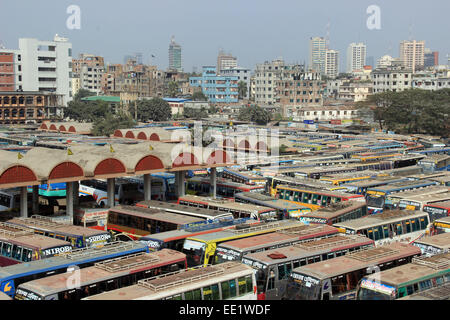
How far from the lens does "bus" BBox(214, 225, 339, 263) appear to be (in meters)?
13.9

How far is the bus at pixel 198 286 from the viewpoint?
10.4 meters

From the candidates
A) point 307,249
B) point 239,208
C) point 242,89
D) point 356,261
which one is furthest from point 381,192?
point 242,89

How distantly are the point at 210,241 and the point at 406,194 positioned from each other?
10.9m

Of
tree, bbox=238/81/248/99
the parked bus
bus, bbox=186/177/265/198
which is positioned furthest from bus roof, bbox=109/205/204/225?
tree, bbox=238/81/248/99

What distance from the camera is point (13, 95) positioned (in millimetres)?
57188

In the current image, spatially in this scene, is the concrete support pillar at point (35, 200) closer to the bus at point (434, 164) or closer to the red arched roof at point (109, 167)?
the red arched roof at point (109, 167)

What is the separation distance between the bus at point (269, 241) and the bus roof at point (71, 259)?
2.22m

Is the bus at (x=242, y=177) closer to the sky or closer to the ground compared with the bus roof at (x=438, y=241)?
closer to the sky

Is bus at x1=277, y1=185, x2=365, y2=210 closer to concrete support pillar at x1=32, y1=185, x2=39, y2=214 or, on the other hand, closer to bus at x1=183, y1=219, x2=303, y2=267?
bus at x1=183, y1=219, x2=303, y2=267

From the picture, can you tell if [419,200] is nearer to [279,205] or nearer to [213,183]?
[279,205]

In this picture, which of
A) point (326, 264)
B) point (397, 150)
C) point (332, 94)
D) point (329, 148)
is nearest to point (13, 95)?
point (329, 148)

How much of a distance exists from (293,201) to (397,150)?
18600 mm

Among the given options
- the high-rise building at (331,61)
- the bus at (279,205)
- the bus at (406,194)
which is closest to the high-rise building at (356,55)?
the high-rise building at (331,61)

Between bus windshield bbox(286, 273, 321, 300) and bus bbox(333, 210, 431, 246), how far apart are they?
524 centimetres
